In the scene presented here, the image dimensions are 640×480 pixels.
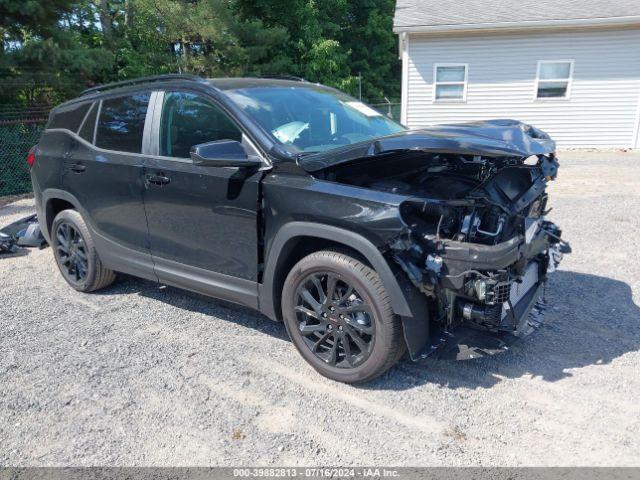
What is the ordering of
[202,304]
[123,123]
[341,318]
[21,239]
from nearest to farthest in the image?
[341,318]
[123,123]
[202,304]
[21,239]

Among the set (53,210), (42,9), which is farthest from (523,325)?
(42,9)

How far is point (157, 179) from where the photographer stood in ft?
12.9

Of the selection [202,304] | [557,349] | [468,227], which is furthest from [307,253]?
[557,349]

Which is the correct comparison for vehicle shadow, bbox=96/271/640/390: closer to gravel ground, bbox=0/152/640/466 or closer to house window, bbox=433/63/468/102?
gravel ground, bbox=0/152/640/466

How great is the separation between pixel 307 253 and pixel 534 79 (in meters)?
14.4

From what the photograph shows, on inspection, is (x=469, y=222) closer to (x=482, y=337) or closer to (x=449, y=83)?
(x=482, y=337)

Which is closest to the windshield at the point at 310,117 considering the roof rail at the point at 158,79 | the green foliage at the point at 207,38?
the roof rail at the point at 158,79

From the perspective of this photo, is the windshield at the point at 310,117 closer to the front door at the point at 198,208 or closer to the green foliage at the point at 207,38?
the front door at the point at 198,208

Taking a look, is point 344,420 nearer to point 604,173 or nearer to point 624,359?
point 624,359

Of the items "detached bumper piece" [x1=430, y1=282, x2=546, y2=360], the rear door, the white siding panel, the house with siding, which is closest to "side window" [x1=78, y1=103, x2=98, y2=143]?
the rear door

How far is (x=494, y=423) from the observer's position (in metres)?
2.88

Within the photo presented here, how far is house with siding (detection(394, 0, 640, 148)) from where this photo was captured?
14742 mm

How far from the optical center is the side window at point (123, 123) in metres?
4.18

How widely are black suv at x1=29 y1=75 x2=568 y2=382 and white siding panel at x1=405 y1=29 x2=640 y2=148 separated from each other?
41.1 ft
